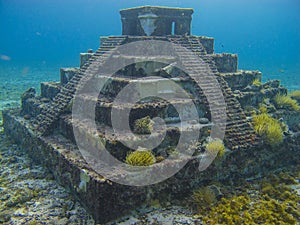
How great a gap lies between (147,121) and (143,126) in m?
0.31

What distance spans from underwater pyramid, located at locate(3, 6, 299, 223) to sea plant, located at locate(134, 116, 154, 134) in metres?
0.04

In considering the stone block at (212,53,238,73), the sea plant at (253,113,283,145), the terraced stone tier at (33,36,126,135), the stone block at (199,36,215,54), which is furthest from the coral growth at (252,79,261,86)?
the terraced stone tier at (33,36,126,135)

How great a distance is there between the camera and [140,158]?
36.6 ft

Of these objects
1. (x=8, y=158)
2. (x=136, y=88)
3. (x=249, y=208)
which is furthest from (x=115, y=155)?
(x=8, y=158)

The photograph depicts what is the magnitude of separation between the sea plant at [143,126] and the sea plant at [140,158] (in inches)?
45.7

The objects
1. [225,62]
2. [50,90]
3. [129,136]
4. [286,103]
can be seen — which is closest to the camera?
[129,136]

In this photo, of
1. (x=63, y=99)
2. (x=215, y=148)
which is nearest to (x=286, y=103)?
(x=215, y=148)

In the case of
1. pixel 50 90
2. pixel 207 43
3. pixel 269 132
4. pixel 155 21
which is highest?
pixel 155 21

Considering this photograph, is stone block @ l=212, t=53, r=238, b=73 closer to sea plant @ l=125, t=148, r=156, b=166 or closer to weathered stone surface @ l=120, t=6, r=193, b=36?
weathered stone surface @ l=120, t=6, r=193, b=36

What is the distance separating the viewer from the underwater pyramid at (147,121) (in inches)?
436

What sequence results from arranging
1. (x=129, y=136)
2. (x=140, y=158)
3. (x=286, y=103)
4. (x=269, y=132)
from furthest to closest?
1. (x=286, y=103)
2. (x=269, y=132)
3. (x=129, y=136)
4. (x=140, y=158)

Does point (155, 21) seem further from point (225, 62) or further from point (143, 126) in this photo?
point (143, 126)

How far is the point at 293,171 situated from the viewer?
14.5 meters

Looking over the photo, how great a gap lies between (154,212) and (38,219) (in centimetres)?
433
